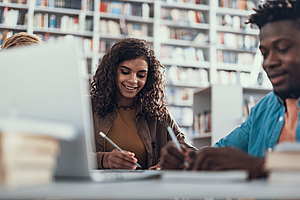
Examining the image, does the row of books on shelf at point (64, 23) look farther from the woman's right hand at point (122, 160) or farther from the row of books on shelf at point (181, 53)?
the woman's right hand at point (122, 160)

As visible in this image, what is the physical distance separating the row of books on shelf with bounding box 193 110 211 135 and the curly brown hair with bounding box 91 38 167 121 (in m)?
1.36

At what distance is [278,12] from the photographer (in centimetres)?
92

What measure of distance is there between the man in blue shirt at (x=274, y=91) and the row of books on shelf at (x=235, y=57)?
4.25 meters

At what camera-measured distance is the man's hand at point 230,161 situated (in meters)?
0.68

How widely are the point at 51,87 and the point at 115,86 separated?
4.44 feet

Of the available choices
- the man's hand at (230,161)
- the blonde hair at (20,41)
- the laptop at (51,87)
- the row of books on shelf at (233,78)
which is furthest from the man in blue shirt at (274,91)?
the row of books on shelf at (233,78)

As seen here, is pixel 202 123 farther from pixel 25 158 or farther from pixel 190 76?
pixel 25 158

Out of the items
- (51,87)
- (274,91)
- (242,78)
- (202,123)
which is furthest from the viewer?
(242,78)

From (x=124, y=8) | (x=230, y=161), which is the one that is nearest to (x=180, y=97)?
(x=124, y=8)

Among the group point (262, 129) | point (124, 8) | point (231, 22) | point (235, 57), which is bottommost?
point (262, 129)

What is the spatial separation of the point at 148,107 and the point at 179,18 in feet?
11.6

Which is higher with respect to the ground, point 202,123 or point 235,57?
point 235,57

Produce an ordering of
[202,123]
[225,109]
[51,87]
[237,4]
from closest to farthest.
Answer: [51,87] → [225,109] → [202,123] → [237,4]

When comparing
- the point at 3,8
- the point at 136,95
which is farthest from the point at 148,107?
the point at 3,8
